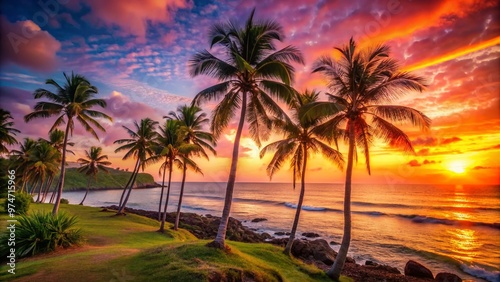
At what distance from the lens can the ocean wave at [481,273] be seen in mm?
17719

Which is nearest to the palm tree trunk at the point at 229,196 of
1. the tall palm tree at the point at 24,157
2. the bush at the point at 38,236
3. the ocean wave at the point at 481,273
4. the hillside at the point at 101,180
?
the bush at the point at 38,236

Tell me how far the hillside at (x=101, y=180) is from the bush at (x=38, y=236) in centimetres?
7800

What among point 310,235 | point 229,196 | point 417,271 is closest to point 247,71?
point 229,196

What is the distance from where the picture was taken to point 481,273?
18641mm

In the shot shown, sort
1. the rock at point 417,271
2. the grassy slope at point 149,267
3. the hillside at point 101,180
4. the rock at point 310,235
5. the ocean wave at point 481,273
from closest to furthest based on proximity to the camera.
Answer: the grassy slope at point 149,267
the ocean wave at point 481,273
the rock at point 417,271
the rock at point 310,235
the hillside at point 101,180

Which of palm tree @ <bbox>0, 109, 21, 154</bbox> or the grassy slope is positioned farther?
palm tree @ <bbox>0, 109, 21, 154</bbox>

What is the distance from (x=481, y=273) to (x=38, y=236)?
91.8 feet

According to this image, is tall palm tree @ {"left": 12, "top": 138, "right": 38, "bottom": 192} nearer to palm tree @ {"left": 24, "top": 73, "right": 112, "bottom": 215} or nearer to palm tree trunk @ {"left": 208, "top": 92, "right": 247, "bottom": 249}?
palm tree @ {"left": 24, "top": 73, "right": 112, "bottom": 215}

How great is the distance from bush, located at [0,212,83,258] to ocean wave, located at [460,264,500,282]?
26.5 metres

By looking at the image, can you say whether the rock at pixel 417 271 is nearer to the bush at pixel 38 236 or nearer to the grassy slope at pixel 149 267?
the grassy slope at pixel 149 267

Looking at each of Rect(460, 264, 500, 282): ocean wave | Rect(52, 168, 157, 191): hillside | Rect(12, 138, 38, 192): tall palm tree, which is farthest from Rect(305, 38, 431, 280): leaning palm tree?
Rect(52, 168, 157, 191): hillside

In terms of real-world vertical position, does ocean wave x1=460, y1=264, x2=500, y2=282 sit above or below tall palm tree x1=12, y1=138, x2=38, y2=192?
below

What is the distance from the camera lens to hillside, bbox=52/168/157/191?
362 feet

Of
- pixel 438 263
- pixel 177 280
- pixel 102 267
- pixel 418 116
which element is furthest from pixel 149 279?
pixel 438 263
